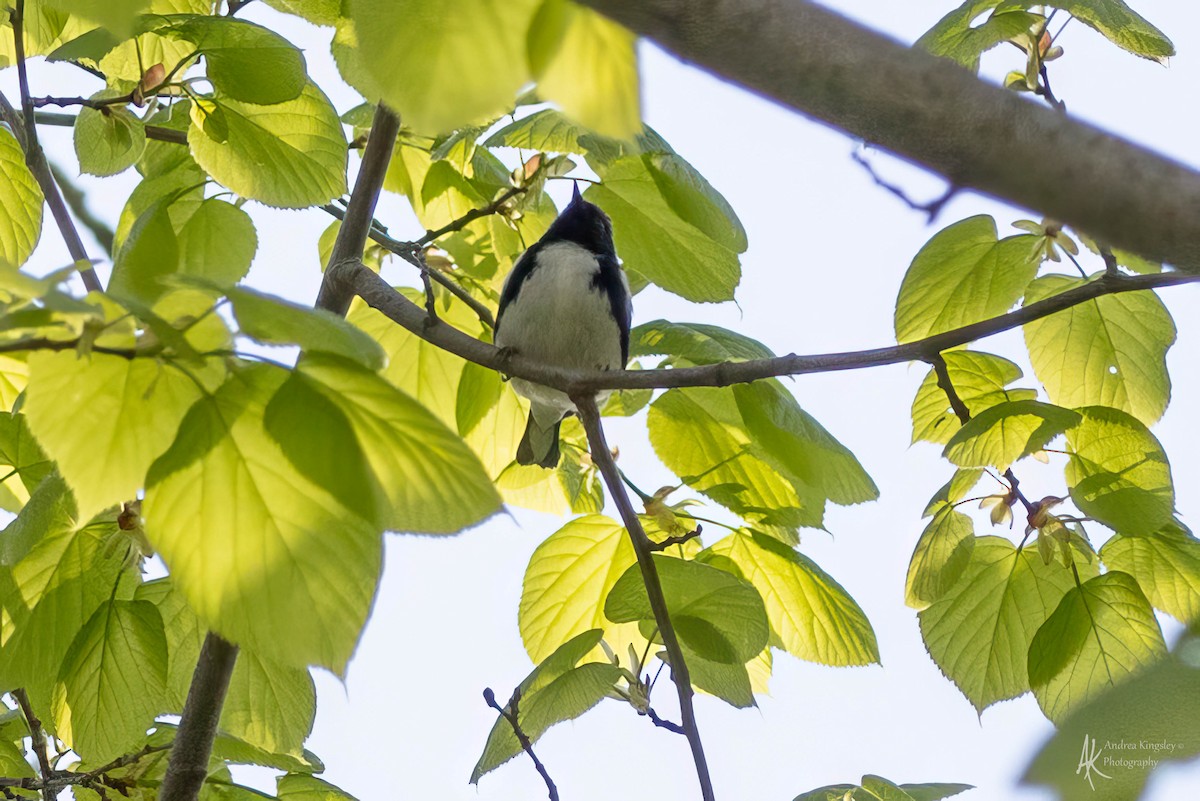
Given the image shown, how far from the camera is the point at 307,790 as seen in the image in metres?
1.35

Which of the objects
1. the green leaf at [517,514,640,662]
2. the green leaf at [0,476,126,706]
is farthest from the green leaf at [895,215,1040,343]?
the green leaf at [0,476,126,706]

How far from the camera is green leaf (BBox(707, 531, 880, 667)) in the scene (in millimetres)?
1319

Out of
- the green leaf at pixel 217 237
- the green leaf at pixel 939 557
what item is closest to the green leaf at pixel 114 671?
the green leaf at pixel 217 237

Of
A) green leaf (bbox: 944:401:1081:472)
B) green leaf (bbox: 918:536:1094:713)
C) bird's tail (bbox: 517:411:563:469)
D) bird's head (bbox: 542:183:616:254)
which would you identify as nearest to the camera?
green leaf (bbox: 944:401:1081:472)

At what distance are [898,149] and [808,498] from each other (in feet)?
3.09

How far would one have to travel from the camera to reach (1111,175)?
414 millimetres

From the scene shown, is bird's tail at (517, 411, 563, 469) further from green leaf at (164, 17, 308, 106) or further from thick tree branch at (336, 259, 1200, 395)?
green leaf at (164, 17, 308, 106)

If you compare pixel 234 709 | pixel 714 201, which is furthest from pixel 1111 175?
pixel 234 709

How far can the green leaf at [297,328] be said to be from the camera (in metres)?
0.51

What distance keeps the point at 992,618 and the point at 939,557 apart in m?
0.11

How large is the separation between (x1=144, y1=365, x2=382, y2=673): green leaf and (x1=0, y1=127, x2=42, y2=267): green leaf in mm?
1032

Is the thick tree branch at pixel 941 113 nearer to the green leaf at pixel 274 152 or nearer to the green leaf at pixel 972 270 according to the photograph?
the green leaf at pixel 972 270

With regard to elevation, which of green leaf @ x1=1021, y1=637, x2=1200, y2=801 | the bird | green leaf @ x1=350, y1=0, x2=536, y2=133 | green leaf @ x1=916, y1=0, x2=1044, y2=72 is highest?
A: the bird

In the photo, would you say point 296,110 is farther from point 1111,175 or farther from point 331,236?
point 1111,175
